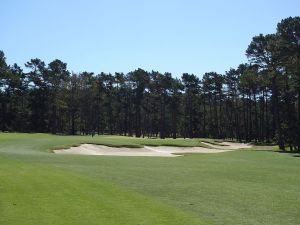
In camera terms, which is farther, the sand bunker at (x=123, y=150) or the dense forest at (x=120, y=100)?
the dense forest at (x=120, y=100)

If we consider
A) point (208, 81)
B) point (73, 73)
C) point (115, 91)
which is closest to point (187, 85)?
point (208, 81)

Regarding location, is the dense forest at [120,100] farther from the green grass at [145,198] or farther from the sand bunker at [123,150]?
the green grass at [145,198]

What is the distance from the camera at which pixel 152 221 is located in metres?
11.4

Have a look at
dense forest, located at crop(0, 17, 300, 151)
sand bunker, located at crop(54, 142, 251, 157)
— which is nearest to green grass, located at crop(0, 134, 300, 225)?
sand bunker, located at crop(54, 142, 251, 157)

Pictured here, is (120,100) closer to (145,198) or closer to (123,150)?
(123,150)

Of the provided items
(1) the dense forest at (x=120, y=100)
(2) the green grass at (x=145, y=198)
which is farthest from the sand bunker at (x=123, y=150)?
(1) the dense forest at (x=120, y=100)

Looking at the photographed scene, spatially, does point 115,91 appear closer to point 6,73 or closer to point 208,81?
point 208,81

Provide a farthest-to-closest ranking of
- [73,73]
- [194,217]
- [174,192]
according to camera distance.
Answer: [73,73]
[174,192]
[194,217]

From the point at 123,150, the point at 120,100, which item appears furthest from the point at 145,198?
the point at 120,100

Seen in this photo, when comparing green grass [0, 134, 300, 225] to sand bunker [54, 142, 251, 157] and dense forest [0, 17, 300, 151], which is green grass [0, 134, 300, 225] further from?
dense forest [0, 17, 300, 151]

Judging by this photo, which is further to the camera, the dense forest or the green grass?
the dense forest

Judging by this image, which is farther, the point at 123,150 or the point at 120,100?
the point at 120,100

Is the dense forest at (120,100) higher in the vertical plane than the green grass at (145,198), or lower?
higher

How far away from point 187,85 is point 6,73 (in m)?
55.2
